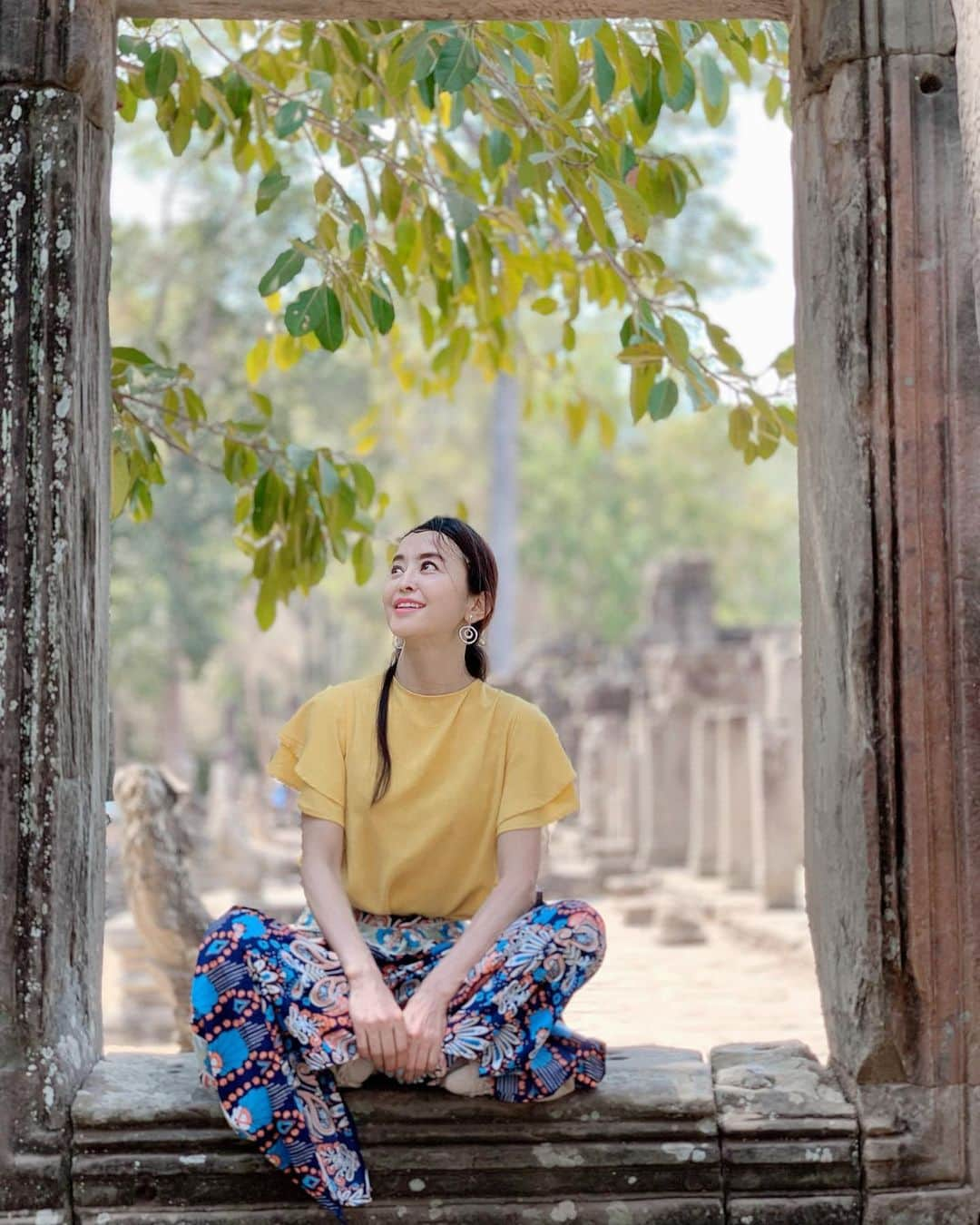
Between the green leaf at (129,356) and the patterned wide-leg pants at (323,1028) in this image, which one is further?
the green leaf at (129,356)

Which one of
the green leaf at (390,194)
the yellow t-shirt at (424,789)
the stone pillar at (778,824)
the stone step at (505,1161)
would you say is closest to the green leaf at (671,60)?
the green leaf at (390,194)

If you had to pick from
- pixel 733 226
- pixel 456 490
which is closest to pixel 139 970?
pixel 733 226

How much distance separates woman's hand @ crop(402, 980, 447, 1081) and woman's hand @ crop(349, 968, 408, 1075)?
0.04 feet

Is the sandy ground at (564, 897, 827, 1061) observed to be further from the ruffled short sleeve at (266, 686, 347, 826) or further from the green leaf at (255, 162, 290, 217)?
the green leaf at (255, 162, 290, 217)

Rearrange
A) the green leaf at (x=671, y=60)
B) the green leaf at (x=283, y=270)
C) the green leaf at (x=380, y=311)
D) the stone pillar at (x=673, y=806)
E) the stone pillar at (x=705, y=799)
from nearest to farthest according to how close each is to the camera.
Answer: the green leaf at (x=671, y=60)
the green leaf at (x=283, y=270)
the green leaf at (x=380, y=311)
the stone pillar at (x=705, y=799)
the stone pillar at (x=673, y=806)

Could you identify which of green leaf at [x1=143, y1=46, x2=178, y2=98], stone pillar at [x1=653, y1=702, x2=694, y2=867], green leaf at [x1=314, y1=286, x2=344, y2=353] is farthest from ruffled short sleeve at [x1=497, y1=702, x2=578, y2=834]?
stone pillar at [x1=653, y1=702, x2=694, y2=867]

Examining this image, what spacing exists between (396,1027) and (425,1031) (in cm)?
6

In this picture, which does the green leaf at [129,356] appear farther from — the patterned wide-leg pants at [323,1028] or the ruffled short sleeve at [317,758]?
the patterned wide-leg pants at [323,1028]

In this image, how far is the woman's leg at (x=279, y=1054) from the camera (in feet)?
9.36

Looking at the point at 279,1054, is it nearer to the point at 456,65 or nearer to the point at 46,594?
the point at 46,594

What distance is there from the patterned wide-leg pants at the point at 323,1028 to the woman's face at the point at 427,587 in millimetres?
620

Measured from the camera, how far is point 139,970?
9625 mm

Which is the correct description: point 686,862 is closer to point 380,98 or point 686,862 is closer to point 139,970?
point 139,970

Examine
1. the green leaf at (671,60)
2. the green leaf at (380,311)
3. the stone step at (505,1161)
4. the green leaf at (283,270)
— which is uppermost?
the green leaf at (671,60)
